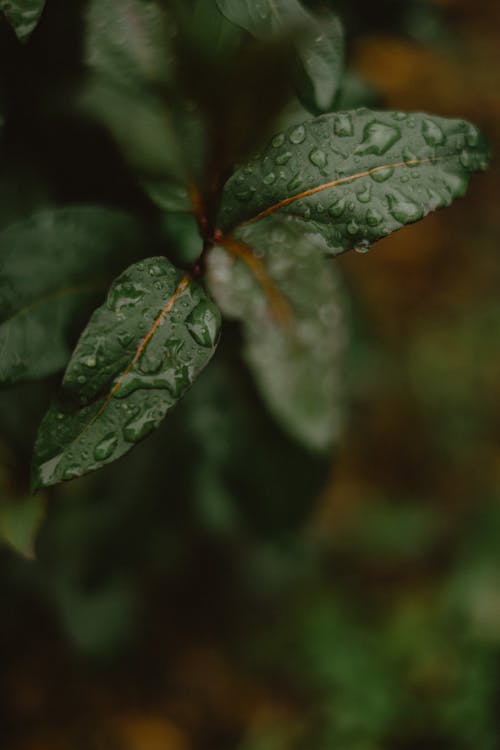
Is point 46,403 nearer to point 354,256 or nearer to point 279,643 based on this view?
point 279,643

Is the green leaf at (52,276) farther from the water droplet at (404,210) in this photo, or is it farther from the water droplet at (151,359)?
the water droplet at (404,210)

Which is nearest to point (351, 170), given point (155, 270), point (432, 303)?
point (155, 270)

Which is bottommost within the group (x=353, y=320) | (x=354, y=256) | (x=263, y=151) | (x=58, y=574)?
(x=354, y=256)

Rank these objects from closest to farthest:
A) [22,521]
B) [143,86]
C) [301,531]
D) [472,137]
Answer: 1. [472,137]
2. [143,86]
3. [22,521]
4. [301,531]

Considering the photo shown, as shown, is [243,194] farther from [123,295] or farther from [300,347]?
[300,347]

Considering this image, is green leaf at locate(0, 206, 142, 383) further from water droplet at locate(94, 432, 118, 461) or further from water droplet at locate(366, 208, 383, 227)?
water droplet at locate(366, 208, 383, 227)

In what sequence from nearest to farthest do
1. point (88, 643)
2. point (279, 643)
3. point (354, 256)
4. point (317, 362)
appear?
point (317, 362), point (88, 643), point (279, 643), point (354, 256)

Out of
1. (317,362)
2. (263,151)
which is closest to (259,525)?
(317,362)
